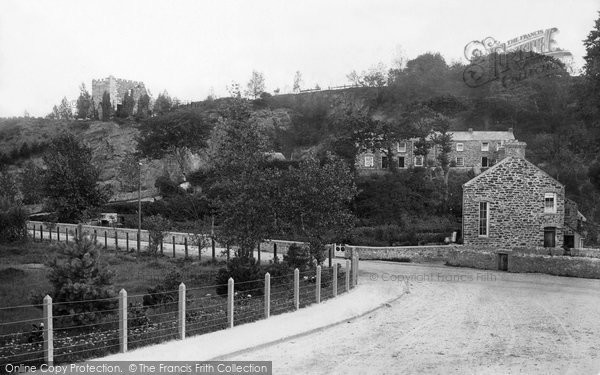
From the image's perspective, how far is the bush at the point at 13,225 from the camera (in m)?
36.4

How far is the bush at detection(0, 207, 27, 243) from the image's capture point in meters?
36.4

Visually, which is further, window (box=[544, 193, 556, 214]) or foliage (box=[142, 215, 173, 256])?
window (box=[544, 193, 556, 214])

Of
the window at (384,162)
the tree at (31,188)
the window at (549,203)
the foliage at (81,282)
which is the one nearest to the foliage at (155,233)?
the foliage at (81,282)

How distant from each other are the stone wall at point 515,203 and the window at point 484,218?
0.63 feet

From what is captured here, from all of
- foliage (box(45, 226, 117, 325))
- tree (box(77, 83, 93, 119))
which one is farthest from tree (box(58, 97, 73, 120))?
foliage (box(45, 226, 117, 325))

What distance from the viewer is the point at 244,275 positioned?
19.1 m

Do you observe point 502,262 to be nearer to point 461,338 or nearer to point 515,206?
point 515,206

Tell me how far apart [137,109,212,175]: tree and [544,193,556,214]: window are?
48643 millimetres

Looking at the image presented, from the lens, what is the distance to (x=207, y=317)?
13594mm

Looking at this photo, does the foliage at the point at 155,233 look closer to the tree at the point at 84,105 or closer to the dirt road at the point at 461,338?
the dirt road at the point at 461,338

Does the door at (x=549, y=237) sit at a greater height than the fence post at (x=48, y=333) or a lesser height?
lesser

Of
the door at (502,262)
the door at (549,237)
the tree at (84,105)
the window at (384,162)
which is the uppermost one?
the tree at (84,105)

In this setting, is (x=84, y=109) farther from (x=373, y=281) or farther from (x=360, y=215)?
(x=373, y=281)

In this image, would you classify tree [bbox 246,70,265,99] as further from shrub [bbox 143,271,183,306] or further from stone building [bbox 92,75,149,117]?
shrub [bbox 143,271,183,306]
